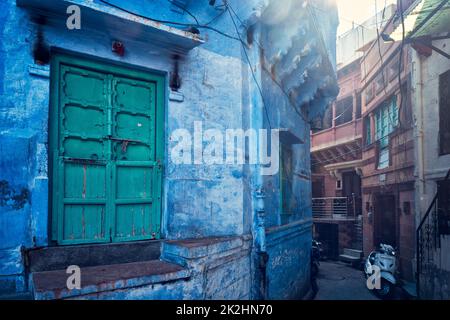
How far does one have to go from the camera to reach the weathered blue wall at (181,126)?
325 centimetres

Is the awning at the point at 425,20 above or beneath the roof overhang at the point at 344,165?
above

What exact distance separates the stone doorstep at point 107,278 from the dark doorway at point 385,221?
11.4m

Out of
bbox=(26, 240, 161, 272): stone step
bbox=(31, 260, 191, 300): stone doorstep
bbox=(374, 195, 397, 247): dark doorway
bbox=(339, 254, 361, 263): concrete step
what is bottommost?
bbox=(339, 254, 361, 263): concrete step

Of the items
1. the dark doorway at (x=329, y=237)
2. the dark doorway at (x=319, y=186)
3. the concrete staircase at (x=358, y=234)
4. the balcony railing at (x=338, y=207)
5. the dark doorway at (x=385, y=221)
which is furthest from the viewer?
the dark doorway at (x=319, y=186)

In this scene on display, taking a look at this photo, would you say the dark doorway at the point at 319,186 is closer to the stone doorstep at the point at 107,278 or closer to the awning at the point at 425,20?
the awning at the point at 425,20

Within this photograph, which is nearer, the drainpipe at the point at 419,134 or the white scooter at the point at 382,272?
the drainpipe at the point at 419,134

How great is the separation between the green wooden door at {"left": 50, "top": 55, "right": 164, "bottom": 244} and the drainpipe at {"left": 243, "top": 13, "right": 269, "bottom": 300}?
1.52 metres

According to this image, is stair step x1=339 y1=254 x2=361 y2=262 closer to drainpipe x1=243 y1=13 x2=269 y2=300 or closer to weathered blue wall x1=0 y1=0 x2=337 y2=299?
weathered blue wall x1=0 y1=0 x2=337 y2=299

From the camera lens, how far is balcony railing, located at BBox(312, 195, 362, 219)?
18.1 m

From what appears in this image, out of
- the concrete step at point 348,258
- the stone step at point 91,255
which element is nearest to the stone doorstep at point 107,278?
the stone step at point 91,255

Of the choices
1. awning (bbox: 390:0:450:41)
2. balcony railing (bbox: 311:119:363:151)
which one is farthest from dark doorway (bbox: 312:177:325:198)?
awning (bbox: 390:0:450:41)

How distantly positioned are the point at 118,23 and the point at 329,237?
1816 cm

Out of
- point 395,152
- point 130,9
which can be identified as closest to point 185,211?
point 130,9
